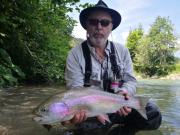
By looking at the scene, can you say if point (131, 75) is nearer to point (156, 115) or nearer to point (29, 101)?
point (156, 115)

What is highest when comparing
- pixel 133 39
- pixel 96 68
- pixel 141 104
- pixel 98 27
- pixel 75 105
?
pixel 133 39

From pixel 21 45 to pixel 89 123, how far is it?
8798mm

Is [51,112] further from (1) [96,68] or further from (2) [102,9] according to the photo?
(2) [102,9]

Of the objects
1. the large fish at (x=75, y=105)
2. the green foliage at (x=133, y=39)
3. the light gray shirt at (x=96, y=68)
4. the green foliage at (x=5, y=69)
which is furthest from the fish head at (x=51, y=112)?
the green foliage at (x=133, y=39)

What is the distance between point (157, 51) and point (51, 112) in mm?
71085

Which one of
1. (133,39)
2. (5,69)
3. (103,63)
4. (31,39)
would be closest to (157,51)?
(133,39)

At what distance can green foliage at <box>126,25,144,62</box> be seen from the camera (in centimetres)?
8069

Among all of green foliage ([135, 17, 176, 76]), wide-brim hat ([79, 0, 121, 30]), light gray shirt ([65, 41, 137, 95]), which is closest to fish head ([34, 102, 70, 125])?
light gray shirt ([65, 41, 137, 95])

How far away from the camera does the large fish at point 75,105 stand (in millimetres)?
3457

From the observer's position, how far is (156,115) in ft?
16.4

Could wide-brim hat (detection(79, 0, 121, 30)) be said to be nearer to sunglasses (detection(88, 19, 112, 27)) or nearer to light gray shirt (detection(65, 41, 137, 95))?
sunglasses (detection(88, 19, 112, 27))

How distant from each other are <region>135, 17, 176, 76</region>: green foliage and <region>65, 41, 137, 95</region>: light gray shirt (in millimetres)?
65180

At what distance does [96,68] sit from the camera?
4906 mm

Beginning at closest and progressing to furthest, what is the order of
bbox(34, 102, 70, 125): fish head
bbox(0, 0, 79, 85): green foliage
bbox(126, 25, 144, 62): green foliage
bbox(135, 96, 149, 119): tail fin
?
bbox(34, 102, 70, 125): fish head → bbox(135, 96, 149, 119): tail fin → bbox(0, 0, 79, 85): green foliage → bbox(126, 25, 144, 62): green foliage
